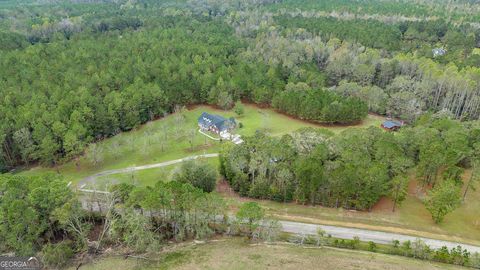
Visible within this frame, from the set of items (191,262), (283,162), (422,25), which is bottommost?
(191,262)

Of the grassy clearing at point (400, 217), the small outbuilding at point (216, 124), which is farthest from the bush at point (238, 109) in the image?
the grassy clearing at point (400, 217)

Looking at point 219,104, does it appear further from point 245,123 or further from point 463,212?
point 463,212

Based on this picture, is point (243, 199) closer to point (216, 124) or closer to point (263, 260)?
point (263, 260)

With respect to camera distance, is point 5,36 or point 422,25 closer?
point 5,36

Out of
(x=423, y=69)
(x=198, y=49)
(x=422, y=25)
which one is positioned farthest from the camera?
(x=422, y=25)

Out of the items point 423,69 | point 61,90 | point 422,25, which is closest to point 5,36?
point 61,90

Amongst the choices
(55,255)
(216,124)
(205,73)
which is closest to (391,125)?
(216,124)

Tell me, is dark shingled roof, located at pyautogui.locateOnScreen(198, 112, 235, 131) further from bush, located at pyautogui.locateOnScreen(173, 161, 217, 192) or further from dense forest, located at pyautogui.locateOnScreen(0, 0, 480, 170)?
bush, located at pyautogui.locateOnScreen(173, 161, 217, 192)
